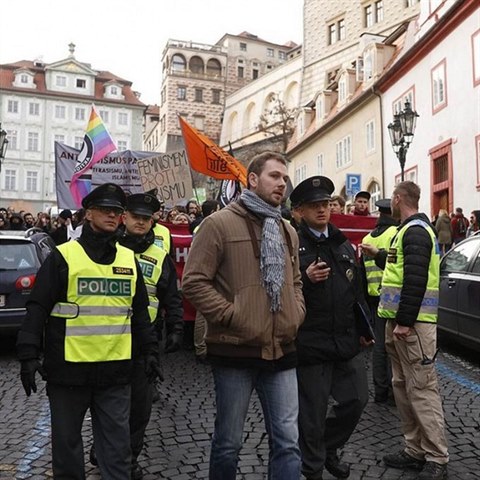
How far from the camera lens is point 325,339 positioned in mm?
3762

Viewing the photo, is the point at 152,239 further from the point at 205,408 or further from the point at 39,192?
the point at 39,192

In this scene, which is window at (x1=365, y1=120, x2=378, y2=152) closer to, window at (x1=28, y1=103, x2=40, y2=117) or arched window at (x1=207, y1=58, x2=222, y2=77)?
window at (x1=28, y1=103, x2=40, y2=117)

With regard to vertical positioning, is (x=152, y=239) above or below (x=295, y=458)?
above

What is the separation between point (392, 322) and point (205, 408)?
221cm

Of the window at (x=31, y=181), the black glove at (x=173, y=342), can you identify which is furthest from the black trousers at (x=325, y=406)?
the window at (x=31, y=181)

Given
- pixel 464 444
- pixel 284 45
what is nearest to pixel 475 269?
pixel 464 444

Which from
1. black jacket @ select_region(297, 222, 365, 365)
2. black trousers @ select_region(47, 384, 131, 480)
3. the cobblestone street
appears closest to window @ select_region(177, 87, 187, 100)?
the cobblestone street

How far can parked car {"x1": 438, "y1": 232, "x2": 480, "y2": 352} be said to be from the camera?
7207 mm

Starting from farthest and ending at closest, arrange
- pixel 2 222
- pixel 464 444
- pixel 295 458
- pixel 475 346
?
pixel 2 222
pixel 475 346
pixel 464 444
pixel 295 458

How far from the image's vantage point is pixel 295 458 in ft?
10.3

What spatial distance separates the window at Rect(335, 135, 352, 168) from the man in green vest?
27.7 metres

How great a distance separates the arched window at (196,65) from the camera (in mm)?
75875

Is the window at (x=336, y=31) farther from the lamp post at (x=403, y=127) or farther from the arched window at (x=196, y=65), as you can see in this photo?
the arched window at (x=196, y=65)

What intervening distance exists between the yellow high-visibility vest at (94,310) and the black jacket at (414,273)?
1.85 metres
